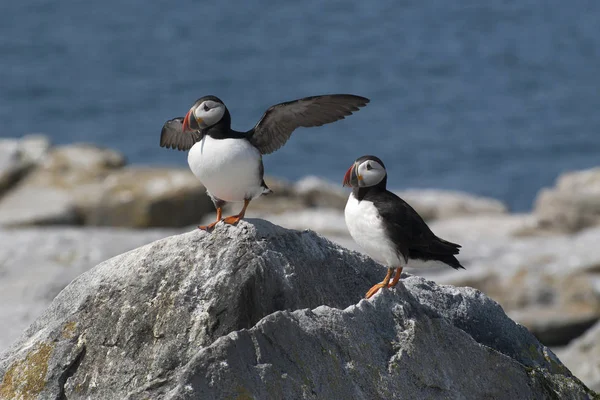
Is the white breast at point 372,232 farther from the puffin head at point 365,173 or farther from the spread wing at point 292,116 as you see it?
the spread wing at point 292,116

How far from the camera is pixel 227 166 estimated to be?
280 inches

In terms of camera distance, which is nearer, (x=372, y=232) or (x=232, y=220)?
(x=372, y=232)

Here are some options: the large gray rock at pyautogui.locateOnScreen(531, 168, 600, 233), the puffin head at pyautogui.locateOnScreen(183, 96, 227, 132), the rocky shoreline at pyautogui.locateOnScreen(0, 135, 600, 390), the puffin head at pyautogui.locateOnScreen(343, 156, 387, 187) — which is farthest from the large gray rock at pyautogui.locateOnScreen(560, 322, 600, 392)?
the large gray rock at pyautogui.locateOnScreen(531, 168, 600, 233)

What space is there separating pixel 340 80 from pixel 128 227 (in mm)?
40638

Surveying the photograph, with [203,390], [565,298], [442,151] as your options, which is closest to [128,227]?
[565,298]

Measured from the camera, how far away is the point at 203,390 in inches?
217

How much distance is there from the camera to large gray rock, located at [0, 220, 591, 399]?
5984mm

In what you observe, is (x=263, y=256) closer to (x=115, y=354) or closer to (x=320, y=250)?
(x=320, y=250)

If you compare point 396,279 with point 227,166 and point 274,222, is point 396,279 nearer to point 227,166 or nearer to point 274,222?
point 227,166

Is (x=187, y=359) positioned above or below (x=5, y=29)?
above

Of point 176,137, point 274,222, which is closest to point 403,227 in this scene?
point 176,137

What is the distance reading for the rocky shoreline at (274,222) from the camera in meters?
15.8

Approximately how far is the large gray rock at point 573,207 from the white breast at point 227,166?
682 inches

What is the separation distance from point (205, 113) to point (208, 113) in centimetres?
2
